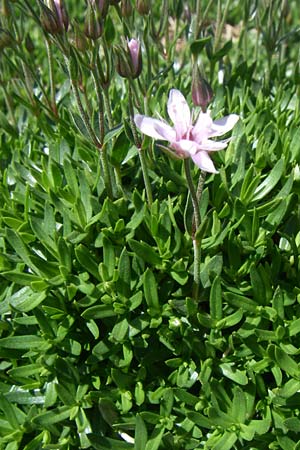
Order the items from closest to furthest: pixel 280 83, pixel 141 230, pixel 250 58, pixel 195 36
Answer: pixel 141 230 < pixel 195 36 < pixel 280 83 < pixel 250 58

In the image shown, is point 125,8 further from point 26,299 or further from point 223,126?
point 26,299

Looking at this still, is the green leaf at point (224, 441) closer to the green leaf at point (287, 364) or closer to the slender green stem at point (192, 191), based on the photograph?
the green leaf at point (287, 364)

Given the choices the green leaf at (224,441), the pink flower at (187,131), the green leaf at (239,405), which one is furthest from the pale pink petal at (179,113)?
the green leaf at (224,441)

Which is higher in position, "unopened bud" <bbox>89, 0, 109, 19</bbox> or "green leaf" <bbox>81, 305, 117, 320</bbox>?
"unopened bud" <bbox>89, 0, 109, 19</bbox>

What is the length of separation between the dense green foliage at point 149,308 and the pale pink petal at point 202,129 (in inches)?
9.2

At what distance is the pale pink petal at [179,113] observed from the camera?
145 centimetres

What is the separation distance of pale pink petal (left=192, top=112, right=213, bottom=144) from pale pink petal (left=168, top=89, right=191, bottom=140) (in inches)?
0.9

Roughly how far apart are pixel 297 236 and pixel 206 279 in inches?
12.0

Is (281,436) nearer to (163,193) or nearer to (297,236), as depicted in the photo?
(297,236)

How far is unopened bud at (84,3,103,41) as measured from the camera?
5.24 ft

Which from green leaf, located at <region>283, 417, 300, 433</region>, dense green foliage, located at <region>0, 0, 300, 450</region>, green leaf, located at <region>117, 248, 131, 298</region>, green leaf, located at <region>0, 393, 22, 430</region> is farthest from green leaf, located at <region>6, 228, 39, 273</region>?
green leaf, located at <region>283, 417, 300, 433</region>

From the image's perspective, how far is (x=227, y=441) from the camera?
162cm

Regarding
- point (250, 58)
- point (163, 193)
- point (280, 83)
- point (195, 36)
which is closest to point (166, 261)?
point (163, 193)

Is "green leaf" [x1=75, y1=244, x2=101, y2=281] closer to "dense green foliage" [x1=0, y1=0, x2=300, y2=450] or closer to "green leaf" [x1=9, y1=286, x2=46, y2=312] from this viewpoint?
"dense green foliage" [x1=0, y1=0, x2=300, y2=450]
